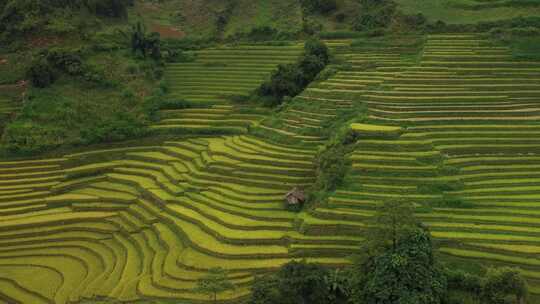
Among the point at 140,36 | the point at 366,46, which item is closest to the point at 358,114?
the point at 366,46

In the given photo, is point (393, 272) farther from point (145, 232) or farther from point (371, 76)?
point (371, 76)

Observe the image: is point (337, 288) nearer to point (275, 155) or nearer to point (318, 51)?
point (275, 155)

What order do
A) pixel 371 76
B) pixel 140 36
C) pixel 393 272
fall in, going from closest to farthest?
pixel 393 272 → pixel 371 76 → pixel 140 36

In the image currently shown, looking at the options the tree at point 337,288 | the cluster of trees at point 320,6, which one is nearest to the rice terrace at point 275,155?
the tree at point 337,288

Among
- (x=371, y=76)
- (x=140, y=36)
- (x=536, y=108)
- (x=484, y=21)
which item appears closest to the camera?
(x=536, y=108)

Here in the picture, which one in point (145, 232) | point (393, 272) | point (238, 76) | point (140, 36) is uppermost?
point (140, 36)

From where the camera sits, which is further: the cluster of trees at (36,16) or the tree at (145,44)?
the tree at (145,44)

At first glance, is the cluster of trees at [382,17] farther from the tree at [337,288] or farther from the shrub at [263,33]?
the tree at [337,288]
